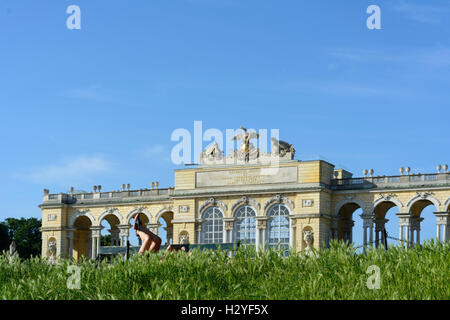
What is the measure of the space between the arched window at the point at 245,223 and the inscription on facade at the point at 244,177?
1.97m

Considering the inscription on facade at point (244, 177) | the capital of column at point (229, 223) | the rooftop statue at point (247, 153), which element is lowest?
the capital of column at point (229, 223)

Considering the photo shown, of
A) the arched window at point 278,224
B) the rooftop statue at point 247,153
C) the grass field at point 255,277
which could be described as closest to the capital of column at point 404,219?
the arched window at point 278,224

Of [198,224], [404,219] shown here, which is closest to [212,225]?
[198,224]

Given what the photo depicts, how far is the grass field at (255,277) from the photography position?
2492cm

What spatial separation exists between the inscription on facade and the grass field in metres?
29.8

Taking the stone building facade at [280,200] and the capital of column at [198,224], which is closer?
the stone building facade at [280,200]

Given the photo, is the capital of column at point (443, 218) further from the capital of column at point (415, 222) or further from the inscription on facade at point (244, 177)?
the inscription on facade at point (244, 177)

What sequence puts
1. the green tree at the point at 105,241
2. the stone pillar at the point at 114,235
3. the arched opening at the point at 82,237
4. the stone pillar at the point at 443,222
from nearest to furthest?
the stone pillar at the point at 443,222
the arched opening at the point at 82,237
the stone pillar at the point at 114,235
the green tree at the point at 105,241

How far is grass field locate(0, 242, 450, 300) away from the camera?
81.8 feet
